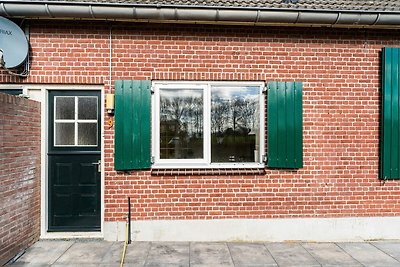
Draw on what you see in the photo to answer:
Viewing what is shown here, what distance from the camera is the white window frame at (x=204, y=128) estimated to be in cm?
558

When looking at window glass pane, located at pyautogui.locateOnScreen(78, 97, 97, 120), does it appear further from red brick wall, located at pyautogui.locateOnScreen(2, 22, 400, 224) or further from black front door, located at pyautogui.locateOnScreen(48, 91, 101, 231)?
red brick wall, located at pyautogui.locateOnScreen(2, 22, 400, 224)

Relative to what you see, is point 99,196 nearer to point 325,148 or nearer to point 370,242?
point 325,148

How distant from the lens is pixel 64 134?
5.66 meters

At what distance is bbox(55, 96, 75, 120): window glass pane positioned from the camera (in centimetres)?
563

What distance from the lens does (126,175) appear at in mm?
5512

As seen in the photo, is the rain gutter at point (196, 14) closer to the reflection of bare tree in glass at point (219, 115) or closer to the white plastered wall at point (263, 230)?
the reflection of bare tree in glass at point (219, 115)

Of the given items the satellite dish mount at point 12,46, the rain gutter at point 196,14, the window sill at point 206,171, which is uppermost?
the rain gutter at point 196,14

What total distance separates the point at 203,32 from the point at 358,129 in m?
3.11

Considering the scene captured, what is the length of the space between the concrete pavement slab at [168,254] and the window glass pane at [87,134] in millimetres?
2006

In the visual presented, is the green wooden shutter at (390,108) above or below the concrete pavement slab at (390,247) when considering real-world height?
above

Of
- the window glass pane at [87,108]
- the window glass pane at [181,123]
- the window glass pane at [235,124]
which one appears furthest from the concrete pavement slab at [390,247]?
the window glass pane at [87,108]

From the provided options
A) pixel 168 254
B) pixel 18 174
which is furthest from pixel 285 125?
pixel 18 174

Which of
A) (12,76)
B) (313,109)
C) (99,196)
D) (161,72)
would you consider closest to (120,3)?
(161,72)

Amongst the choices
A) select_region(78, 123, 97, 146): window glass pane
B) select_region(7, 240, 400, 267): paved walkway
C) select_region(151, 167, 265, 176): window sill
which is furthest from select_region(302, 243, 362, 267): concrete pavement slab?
select_region(78, 123, 97, 146): window glass pane
